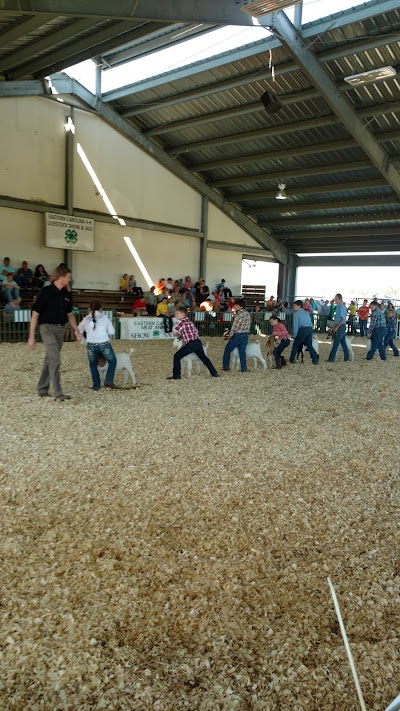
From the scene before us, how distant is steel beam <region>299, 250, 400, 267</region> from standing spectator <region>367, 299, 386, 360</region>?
16.9 m

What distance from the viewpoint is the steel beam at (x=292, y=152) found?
767 inches

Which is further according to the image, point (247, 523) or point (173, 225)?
point (173, 225)

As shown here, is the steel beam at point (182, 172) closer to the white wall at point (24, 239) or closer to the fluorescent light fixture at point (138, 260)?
the fluorescent light fixture at point (138, 260)

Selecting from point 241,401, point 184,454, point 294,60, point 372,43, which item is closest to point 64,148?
point 294,60

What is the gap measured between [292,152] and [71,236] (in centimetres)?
1063

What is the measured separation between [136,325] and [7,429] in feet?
38.8

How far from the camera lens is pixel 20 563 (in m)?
3.18

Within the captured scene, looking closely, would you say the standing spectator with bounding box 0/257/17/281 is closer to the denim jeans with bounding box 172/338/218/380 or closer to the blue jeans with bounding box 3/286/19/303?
the blue jeans with bounding box 3/286/19/303

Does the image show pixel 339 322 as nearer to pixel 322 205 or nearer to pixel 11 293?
pixel 11 293

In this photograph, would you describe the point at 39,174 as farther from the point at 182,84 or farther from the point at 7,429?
the point at 7,429

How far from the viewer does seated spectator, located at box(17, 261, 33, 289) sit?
750 inches

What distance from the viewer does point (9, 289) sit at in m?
17.6

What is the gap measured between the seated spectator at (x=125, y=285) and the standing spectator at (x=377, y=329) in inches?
496

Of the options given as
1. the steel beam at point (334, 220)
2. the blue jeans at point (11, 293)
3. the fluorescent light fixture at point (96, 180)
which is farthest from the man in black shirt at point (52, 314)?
the steel beam at point (334, 220)
